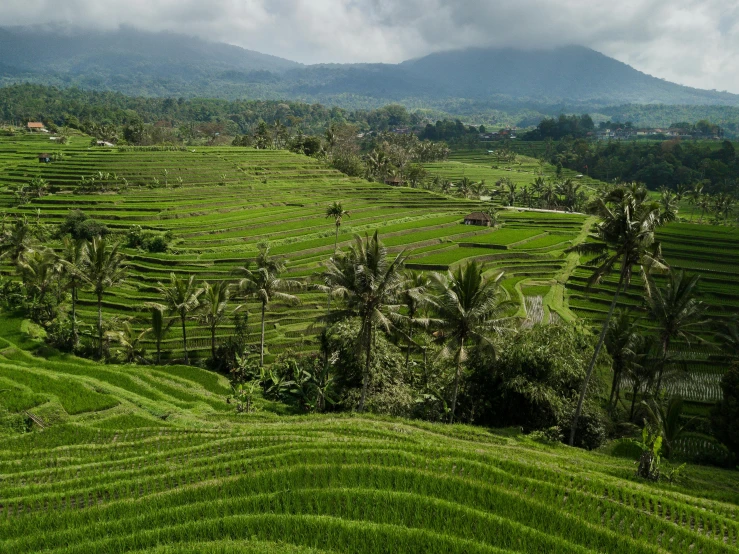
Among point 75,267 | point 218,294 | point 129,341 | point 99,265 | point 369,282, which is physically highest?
point 369,282

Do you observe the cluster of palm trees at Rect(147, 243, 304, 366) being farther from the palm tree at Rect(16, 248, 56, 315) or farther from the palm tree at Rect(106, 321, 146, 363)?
the palm tree at Rect(16, 248, 56, 315)

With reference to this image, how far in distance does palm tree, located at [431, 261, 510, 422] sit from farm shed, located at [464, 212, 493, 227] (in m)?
52.8

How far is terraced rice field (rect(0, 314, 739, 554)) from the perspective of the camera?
9.93 metres

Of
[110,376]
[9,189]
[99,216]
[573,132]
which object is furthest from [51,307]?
[573,132]

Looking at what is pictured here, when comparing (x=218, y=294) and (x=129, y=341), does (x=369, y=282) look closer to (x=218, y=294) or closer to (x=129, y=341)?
(x=218, y=294)

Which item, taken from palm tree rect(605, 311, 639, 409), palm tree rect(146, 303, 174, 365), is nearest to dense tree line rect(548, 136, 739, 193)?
palm tree rect(605, 311, 639, 409)

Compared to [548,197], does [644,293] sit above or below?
below

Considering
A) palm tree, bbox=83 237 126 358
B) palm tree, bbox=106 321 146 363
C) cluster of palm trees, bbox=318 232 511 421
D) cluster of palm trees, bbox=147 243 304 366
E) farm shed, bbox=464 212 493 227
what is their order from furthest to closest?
farm shed, bbox=464 212 493 227, palm tree, bbox=106 321 146 363, palm tree, bbox=83 237 126 358, cluster of palm trees, bbox=147 243 304 366, cluster of palm trees, bbox=318 232 511 421

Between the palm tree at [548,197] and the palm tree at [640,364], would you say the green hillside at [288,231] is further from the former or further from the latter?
the palm tree at [548,197]

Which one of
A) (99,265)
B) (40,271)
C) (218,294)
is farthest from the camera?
(40,271)

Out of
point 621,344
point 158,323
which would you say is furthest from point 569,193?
point 158,323

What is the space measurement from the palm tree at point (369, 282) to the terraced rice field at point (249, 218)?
11423 mm

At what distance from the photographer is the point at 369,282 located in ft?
62.7

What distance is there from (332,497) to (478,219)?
65.0 m
